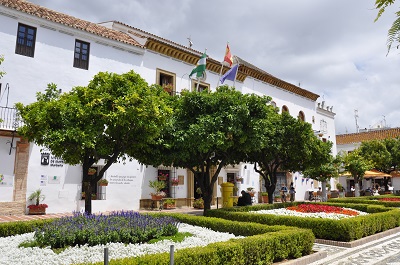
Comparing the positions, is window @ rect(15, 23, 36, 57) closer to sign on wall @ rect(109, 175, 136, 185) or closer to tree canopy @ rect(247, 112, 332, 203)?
sign on wall @ rect(109, 175, 136, 185)

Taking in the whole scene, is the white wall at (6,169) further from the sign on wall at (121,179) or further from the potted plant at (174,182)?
the potted plant at (174,182)

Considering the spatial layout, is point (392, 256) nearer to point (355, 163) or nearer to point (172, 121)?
point (172, 121)

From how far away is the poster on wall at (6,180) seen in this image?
603 inches

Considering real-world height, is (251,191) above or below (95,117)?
below

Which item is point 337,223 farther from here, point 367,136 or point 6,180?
point 367,136

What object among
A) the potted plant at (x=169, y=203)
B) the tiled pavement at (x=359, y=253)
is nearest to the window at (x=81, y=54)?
the potted plant at (x=169, y=203)

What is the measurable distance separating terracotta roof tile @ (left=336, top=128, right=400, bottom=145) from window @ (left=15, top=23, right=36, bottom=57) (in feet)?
159

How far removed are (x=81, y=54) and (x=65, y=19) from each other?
7.42ft

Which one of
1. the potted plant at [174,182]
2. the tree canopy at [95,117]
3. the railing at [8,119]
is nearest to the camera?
the tree canopy at [95,117]

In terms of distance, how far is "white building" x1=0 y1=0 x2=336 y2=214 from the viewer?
1584cm

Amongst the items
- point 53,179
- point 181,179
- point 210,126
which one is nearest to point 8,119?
point 53,179

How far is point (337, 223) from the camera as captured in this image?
10.3 meters

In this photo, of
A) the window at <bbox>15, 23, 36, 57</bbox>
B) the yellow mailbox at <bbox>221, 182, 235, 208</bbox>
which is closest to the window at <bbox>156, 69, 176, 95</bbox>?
the window at <bbox>15, 23, 36, 57</bbox>

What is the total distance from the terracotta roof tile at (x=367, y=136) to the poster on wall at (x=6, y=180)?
49229mm
